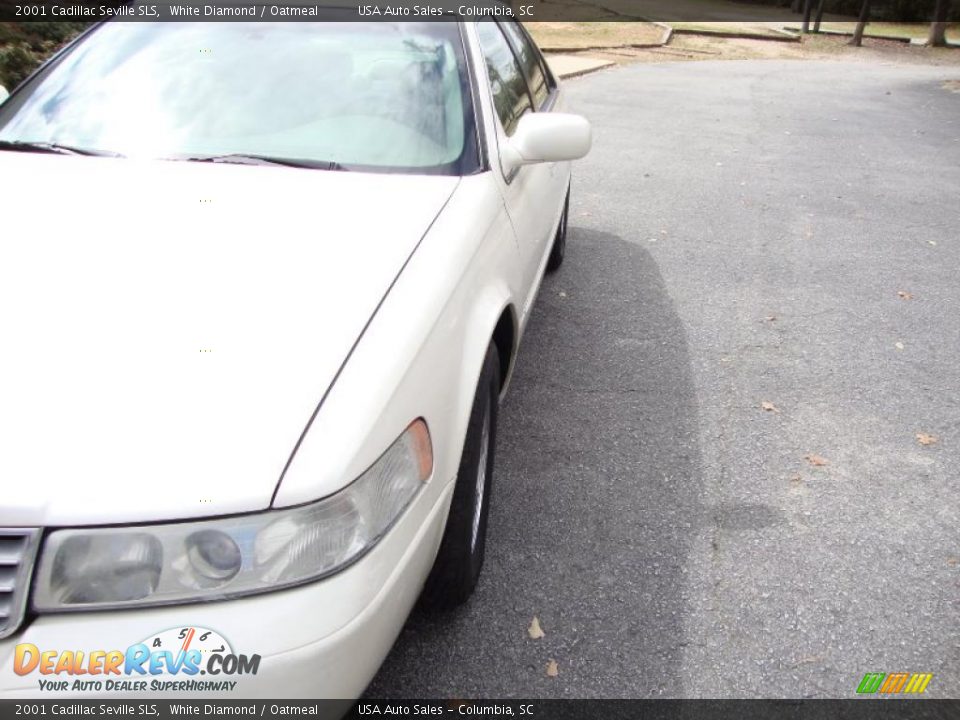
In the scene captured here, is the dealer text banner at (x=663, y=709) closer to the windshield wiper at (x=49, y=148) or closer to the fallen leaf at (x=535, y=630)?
the fallen leaf at (x=535, y=630)

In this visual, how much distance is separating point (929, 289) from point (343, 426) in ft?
15.7

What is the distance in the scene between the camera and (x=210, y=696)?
5.09 feet

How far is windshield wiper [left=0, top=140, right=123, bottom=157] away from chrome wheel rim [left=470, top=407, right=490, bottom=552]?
143 cm

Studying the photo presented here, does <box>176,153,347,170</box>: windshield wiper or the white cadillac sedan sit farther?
<box>176,153,347,170</box>: windshield wiper

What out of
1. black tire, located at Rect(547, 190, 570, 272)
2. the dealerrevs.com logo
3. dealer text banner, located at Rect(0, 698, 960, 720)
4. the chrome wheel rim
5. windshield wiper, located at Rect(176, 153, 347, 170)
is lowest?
black tire, located at Rect(547, 190, 570, 272)

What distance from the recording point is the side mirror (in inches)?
118

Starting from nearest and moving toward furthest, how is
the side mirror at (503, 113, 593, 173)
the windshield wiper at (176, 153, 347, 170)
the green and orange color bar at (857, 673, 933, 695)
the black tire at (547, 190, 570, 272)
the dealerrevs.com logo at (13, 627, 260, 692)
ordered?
the dealerrevs.com logo at (13, 627, 260, 692) < the green and orange color bar at (857, 673, 933, 695) < the windshield wiper at (176, 153, 347, 170) < the side mirror at (503, 113, 593, 173) < the black tire at (547, 190, 570, 272)

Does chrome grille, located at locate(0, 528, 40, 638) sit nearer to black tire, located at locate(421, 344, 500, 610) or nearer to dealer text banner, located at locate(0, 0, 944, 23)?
black tire, located at locate(421, 344, 500, 610)

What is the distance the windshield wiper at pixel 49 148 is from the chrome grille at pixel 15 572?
5.23 feet

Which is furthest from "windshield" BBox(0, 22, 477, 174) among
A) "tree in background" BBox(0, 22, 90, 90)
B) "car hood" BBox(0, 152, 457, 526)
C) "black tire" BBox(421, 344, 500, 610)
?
"tree in background" BBox(0, 22, 90, 90)

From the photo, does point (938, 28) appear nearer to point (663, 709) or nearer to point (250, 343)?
point (663, 709)

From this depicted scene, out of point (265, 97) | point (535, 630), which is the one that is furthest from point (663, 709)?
point (265, 97)

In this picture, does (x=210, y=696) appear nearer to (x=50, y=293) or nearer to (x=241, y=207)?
(x=50, y=293)

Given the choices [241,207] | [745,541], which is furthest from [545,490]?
[241,207]
